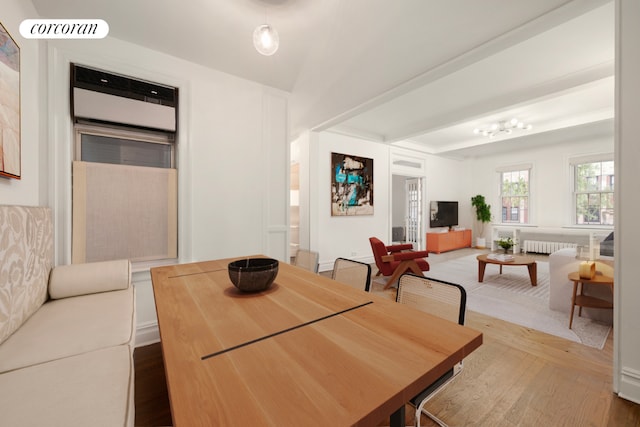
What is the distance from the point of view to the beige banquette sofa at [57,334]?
2.62 ft

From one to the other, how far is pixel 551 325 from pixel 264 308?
2.95 m

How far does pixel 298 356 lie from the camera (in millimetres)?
676

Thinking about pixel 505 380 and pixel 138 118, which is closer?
pixel 505 380

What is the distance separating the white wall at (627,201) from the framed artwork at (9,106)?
356cm

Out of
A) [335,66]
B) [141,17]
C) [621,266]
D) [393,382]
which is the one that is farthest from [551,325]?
[141,17]

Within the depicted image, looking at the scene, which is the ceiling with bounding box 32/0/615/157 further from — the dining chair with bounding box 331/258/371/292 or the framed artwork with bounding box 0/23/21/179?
the dining chair with bounding box 331/258/371/292

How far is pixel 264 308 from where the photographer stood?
1.01 metres

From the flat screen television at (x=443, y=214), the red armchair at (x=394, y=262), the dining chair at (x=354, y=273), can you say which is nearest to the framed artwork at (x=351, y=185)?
the red armchair at (x=394, y=262)

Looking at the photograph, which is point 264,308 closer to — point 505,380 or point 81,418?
point 81,418

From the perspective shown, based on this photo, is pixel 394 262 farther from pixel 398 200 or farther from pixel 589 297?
pixel 398 200

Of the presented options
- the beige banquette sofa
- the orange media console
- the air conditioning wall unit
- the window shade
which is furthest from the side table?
the air conditioning wall unit

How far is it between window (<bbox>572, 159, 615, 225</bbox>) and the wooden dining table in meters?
7.54

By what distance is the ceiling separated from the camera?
1817mm

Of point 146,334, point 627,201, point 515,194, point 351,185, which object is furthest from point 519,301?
point 515,194
